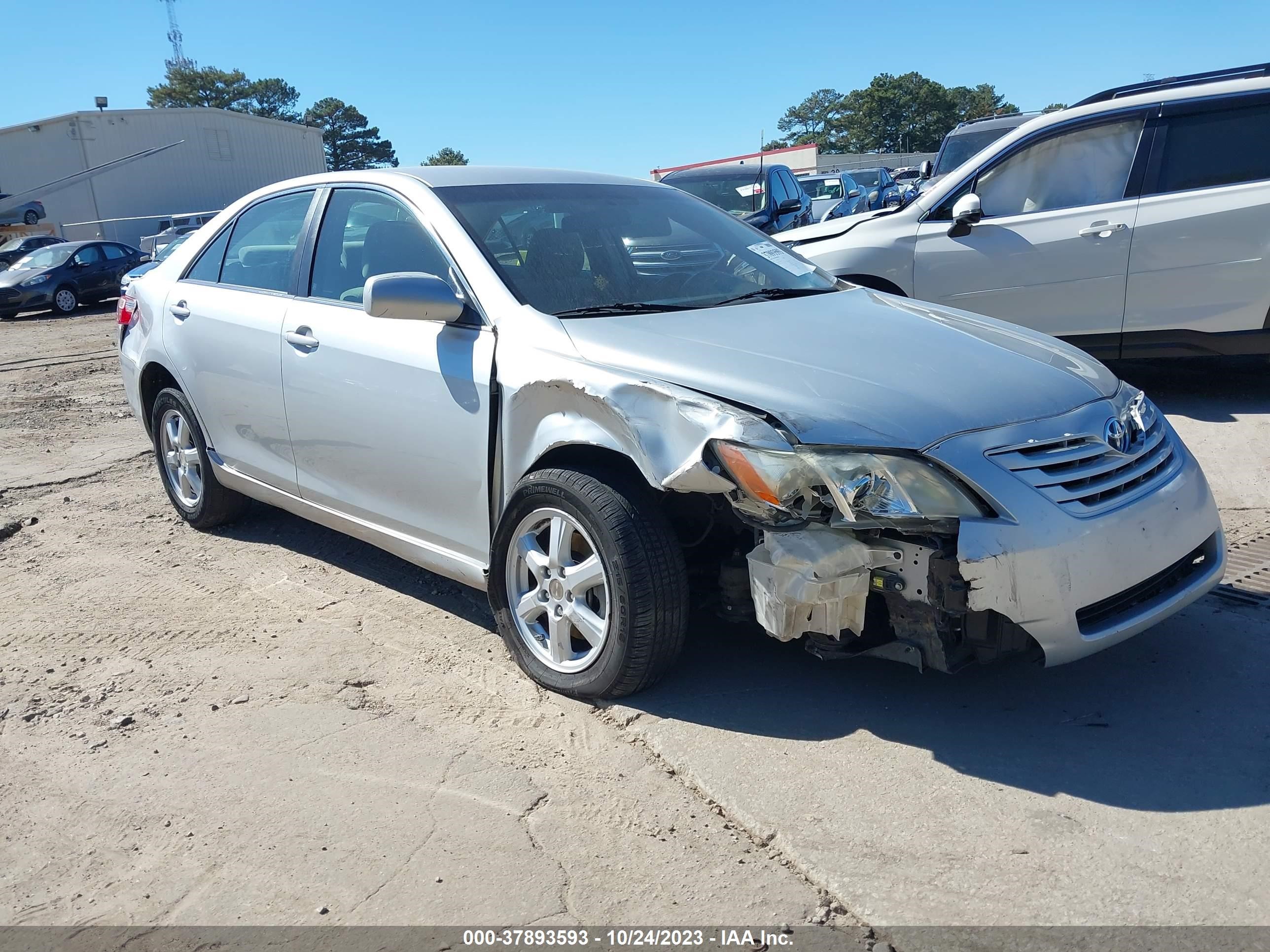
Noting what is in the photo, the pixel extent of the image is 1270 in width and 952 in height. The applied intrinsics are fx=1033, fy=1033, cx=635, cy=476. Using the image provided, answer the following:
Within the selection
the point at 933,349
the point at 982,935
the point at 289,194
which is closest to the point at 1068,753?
the point at 982,935

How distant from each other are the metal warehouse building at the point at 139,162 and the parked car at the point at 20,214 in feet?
4.35

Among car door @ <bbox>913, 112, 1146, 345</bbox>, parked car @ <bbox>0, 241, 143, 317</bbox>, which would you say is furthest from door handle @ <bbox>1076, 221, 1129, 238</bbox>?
parked car @ <bbox>0, 241, 143, 317</bbox>

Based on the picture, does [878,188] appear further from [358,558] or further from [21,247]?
[21,247]

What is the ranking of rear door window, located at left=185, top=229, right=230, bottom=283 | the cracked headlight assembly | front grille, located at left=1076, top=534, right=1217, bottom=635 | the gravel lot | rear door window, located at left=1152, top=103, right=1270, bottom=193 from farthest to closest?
rear door window, located at left=1152, top=103, right=1270, bottom=193 → rear door window, located at left=185, top=229, right=230, bottom=283 → front grille, located at left=1076, top=534, right=1217, bottom=635 → the cracked headlight assembly → the gravel lot

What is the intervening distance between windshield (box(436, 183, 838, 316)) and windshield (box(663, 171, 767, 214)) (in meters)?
7.40

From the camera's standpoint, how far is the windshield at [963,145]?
563 inches

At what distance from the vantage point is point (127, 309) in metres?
5.50

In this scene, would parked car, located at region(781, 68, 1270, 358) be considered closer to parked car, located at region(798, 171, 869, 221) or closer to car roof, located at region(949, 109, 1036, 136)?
car roof, located at region(949, 109, 1036, 136)

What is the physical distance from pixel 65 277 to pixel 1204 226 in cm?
2041

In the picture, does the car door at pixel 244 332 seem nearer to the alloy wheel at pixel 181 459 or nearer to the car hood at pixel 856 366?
the alloy wheel at pixel 181 459

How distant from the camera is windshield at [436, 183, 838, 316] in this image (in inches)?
141

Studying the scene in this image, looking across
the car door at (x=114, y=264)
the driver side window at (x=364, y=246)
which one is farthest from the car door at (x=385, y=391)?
the car door at (x=114, y=264)

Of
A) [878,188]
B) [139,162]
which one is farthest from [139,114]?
[878,188]

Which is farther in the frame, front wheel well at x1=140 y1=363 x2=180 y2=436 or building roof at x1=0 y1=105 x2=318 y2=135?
building roof at x1=0 y1=105 x2=318 y2=135
